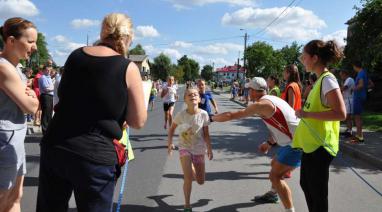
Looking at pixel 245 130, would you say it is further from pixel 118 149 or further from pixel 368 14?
pixel 118 149

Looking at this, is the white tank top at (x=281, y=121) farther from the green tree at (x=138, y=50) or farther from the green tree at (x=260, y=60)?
the green tree at (x=138, y=50)

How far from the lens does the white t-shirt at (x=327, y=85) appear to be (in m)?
3.32

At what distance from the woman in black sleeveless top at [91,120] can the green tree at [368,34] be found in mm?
12624

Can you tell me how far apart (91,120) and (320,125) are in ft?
6.80

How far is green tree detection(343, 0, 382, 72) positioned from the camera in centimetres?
1397

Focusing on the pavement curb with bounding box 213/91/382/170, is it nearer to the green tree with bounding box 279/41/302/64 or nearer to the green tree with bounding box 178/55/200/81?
the green tree with bounding box 279/41/302/64

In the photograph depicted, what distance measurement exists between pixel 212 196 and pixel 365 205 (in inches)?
77.3

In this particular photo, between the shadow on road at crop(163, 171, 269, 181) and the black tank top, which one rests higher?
the black tank top

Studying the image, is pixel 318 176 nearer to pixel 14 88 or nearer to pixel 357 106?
pixel 14 88

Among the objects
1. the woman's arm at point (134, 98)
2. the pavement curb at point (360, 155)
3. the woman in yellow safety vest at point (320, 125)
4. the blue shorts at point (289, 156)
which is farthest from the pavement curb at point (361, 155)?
the woman's arm at point (134, 98)

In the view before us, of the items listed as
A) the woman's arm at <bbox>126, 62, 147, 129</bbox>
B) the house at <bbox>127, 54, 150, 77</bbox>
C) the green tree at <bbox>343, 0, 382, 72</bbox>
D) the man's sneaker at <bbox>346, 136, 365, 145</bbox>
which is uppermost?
the house at <bbox>127, 54, 150, 77</bbox>

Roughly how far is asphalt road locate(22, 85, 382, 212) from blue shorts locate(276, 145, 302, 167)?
868 millimetres

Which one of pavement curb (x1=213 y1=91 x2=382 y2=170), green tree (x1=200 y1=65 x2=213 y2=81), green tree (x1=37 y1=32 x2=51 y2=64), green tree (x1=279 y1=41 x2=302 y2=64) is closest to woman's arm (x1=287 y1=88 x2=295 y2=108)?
pavement curb (x1=213 y1=91 x2=382 y2=170)

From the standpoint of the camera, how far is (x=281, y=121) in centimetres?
433
